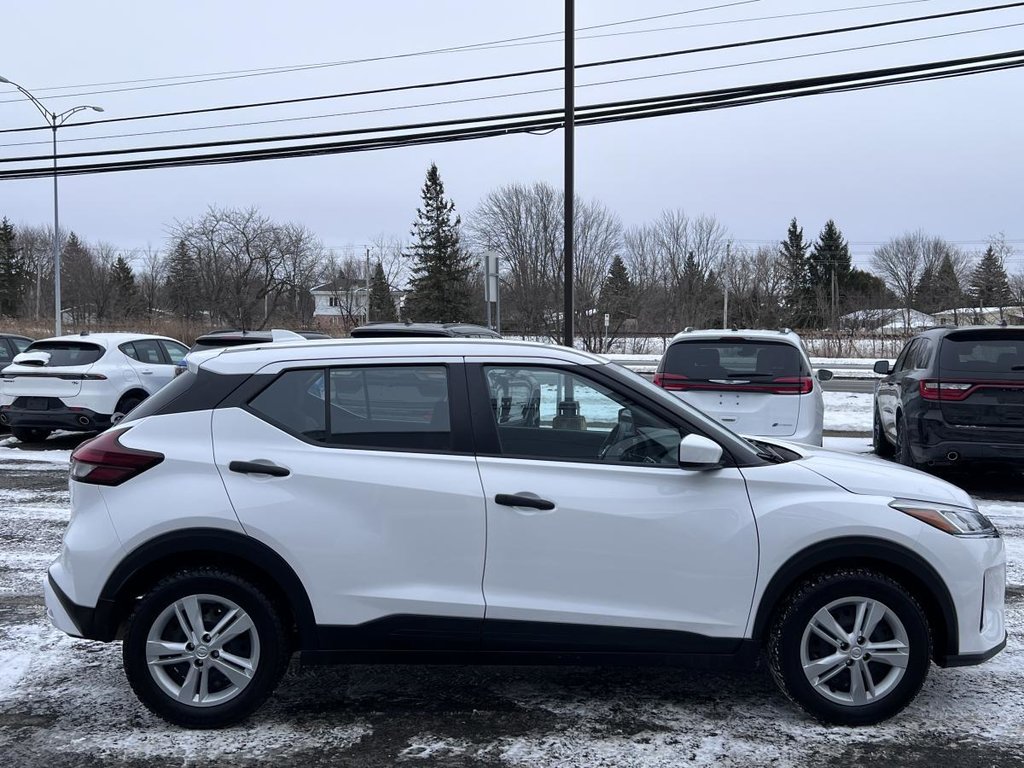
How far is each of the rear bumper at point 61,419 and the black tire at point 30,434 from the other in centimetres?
51

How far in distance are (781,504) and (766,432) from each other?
436cm

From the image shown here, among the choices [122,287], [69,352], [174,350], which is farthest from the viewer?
[122,287]

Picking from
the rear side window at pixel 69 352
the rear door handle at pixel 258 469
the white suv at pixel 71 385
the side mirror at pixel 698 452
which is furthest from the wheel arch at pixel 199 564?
the rear side window at pixel 69 352

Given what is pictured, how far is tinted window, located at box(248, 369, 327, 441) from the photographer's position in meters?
3.89

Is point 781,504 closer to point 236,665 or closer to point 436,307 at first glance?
point 236,665

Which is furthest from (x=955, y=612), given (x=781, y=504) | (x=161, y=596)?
(x=161, y=596)

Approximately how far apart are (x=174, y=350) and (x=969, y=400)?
11691 millimetres

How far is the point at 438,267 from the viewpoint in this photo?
55.9 meters

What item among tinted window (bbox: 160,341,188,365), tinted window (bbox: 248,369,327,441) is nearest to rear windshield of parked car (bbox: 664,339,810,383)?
tinted window (bbox: 248,369,327,441)

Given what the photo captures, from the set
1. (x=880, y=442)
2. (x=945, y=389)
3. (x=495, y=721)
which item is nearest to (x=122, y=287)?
(x=880, y=442)

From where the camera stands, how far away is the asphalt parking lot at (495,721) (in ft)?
11.7

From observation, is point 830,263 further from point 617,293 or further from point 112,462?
point 112,462

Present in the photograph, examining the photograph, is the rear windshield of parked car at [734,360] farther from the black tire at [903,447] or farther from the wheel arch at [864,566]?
the wheel arch at [864,566]

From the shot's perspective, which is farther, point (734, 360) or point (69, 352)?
point (69, 352)
